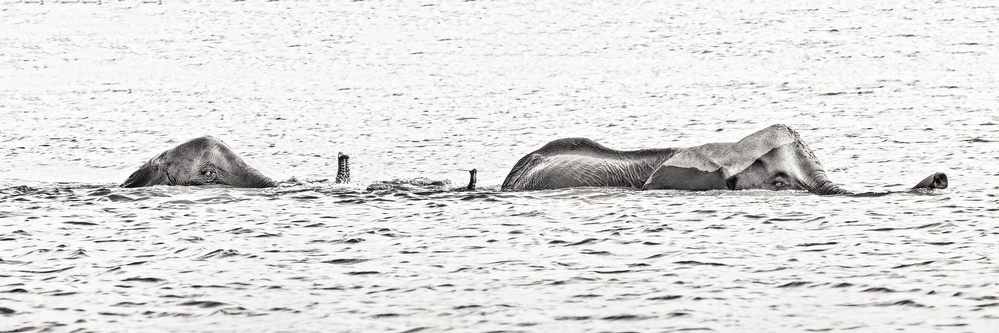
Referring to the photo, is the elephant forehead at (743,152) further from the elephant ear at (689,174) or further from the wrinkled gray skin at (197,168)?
the wrinkled gray skin at (197,168)

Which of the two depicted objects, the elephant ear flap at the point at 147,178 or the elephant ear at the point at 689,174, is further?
the elephant ear flap at the point at 147,178

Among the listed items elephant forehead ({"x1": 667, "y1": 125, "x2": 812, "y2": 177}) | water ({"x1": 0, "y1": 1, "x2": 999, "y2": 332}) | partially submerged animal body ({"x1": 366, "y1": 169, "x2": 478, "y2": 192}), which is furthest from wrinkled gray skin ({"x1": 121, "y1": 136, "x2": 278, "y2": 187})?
elephant forehead ({"x1": 667, "y1": 125, "x2": 812, "y2": 177})

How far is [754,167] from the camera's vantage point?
18.8 metres

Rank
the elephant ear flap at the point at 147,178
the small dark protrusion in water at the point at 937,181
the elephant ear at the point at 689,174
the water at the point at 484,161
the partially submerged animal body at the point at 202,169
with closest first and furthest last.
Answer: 1. the water at the point at 484,161
2. the small dark protrusion in water at the point at 937,181
3. the elephant ear at the point at 689,174
4. the partially submerged animal body at the point at 202,169
5. the elephant ear flap at the point at 147,178

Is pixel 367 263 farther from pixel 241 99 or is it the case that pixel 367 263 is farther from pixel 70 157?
pixel 241 99

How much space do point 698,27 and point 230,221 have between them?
31.6 metres

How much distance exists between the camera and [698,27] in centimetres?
4669

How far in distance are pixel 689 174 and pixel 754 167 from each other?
89cm

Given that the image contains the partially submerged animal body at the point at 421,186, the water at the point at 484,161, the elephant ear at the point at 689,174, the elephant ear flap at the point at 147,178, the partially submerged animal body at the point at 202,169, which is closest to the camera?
the water at the point at 484,161

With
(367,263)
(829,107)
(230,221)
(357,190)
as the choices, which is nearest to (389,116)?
(829,107)

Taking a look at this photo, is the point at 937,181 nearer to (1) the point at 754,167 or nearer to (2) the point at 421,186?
(1) the point at 754,167

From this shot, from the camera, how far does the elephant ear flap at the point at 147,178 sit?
20.9 meters

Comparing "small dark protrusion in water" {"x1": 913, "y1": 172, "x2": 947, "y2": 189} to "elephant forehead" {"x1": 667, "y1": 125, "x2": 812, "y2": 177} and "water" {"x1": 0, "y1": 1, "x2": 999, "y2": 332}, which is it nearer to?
"water" {"x1": 0, "y1": 1, "x2": 999, "y2": 332}

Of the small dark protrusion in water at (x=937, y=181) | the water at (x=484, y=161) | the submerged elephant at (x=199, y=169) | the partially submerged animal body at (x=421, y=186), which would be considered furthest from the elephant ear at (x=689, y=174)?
the submerged elephant at (x=199, y=169)
